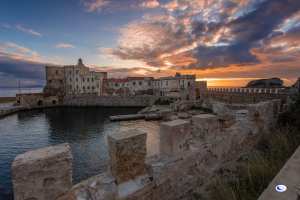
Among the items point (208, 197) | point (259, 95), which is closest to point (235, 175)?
point (208, 197)

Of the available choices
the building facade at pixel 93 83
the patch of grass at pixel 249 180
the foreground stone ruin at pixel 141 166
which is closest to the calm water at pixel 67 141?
the foreground stone ruin at pixel 141 166

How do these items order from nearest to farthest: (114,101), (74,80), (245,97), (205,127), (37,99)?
(205,127), (245,97), (37,99), (114,101), (74,80)

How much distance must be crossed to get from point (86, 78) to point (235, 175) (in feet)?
159

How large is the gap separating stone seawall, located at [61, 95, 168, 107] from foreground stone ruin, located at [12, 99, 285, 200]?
36.5 metres

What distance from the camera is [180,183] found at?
3283 mm

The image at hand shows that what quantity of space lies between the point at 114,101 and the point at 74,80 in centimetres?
1698

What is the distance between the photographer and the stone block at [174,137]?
3.04 meters

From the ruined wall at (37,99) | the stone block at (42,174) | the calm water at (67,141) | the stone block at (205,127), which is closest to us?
the stone block at (42,174)

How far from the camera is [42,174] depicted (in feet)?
5.92

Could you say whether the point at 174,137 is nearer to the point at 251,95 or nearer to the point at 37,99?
the point at 251,95

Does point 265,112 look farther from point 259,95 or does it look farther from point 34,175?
point 259,95

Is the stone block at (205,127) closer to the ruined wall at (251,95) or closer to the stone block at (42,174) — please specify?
the stone block at (42,174)

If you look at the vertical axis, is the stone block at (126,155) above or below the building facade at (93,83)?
below

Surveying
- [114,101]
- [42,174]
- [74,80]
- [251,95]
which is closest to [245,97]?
[251,95]
